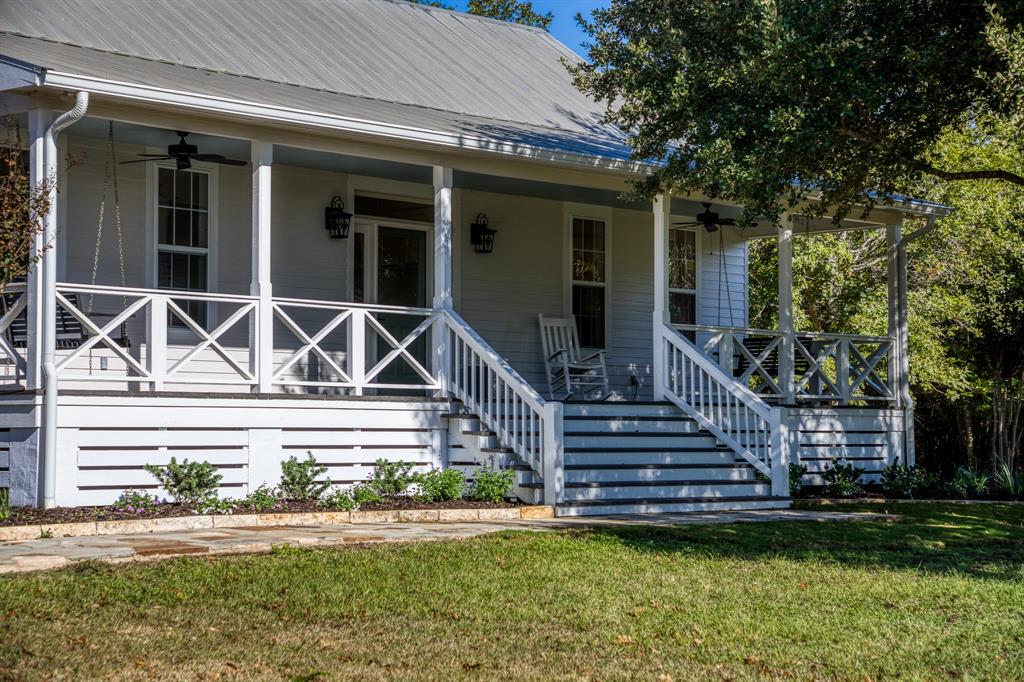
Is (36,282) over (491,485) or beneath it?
over

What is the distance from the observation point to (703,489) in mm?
12609

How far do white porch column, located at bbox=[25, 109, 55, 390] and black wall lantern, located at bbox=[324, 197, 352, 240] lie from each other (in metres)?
4.23

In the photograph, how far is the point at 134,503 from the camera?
10.6 meters

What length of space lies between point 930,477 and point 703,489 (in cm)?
466

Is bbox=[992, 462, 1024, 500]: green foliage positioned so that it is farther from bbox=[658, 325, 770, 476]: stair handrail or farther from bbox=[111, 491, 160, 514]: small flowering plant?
bbox=[111, 491, 160, 514]: small flowering plant

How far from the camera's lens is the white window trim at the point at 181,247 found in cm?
1299

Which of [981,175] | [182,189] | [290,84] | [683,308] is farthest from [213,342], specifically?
[683,308]

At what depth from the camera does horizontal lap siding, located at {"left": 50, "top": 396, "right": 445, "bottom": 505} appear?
10625 millimetres

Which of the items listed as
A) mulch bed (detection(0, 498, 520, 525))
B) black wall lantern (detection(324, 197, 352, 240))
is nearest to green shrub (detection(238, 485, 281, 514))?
mulch bed (detection(0, 498, 520, 525))

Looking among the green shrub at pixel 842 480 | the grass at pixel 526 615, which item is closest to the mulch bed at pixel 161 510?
the grass at pixel 526 615

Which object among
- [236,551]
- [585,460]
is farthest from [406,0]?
[236,551]

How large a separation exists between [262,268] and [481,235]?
419 centimetres

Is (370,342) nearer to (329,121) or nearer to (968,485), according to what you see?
(329,121)

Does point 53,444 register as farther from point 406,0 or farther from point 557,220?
point 406,0
